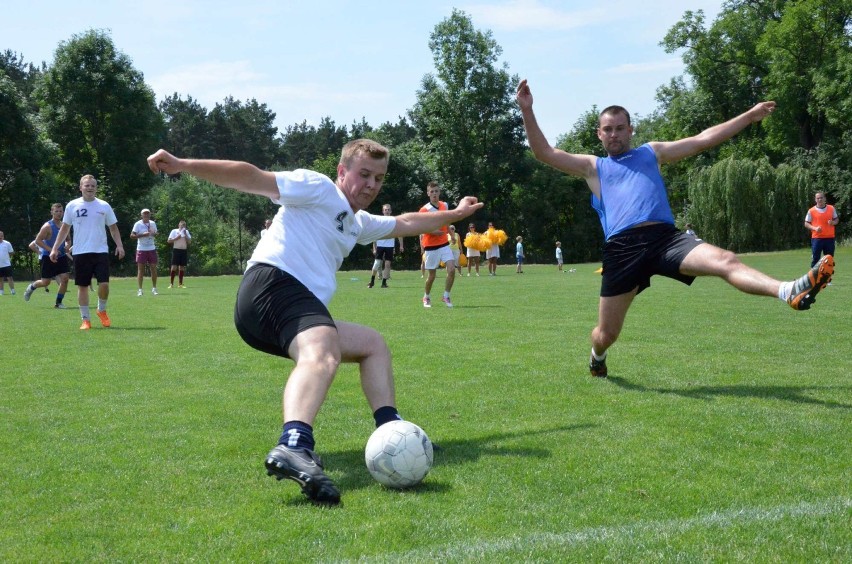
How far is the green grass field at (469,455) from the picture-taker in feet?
11.1

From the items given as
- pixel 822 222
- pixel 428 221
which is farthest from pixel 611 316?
pixel 822 222

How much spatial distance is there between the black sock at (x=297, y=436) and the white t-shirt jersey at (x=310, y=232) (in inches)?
35.3

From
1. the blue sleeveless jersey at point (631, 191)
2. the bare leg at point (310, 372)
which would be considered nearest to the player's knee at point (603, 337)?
the blue sleeveless jersey at point (631, 191)

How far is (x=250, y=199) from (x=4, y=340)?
56714 mm

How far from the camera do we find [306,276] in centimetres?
472

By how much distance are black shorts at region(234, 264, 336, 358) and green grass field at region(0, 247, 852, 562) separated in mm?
731

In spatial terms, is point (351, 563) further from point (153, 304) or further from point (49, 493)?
point (153, 304)

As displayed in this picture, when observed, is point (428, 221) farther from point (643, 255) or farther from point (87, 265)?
point (87, 265)

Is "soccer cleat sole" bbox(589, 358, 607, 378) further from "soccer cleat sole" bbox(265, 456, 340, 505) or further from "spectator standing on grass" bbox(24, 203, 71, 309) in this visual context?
"spectator standing on grass" bbox(24, 203, 71, 309)

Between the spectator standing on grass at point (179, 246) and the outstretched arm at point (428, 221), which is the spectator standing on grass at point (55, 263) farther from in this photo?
the outstretched arm at point (428, 221)

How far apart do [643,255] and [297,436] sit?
145 inches

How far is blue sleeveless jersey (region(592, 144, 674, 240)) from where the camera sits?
6812 mm

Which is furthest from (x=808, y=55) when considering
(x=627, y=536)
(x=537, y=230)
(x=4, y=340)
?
(x=627, y=536)

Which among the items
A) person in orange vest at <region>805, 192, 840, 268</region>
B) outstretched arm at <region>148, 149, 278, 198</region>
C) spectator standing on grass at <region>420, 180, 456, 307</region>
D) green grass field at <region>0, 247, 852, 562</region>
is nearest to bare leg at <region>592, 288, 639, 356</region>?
green grass field at <region>0, 247, 852, 562</region>
